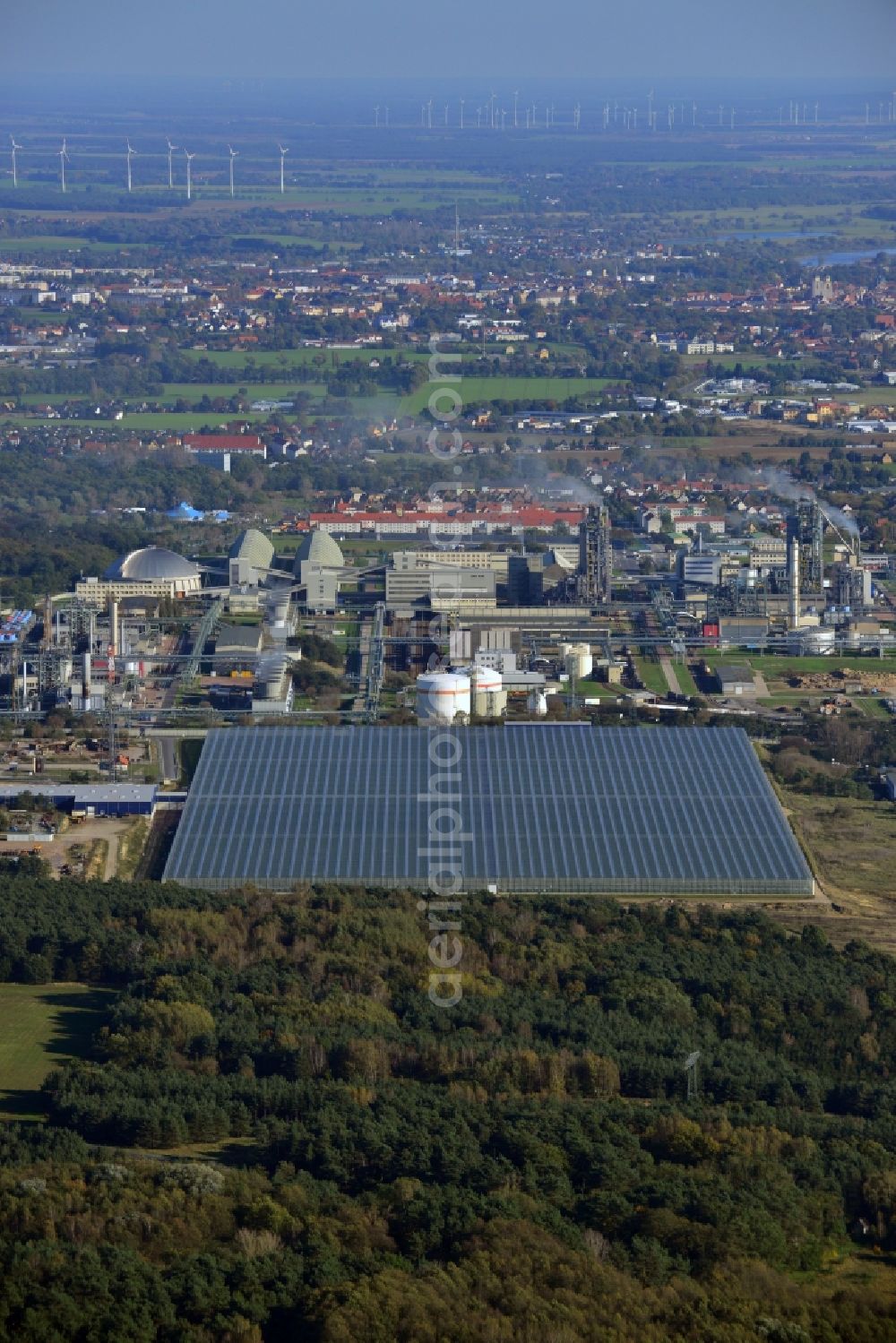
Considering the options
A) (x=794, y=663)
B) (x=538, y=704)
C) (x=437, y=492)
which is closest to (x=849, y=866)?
(x=538, y=704)

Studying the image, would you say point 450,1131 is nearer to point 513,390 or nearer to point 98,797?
point 98,797

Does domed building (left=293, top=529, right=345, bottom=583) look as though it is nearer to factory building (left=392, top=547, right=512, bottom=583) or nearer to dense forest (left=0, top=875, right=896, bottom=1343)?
factory building (left=392, top=547, right=512, bottom=583)

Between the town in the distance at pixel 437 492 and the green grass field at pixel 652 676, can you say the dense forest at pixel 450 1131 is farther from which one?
the green grass field at pixel 652 676

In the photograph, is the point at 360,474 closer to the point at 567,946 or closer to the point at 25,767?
the point at 25,767

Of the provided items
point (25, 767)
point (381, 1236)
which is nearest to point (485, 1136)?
point (381, 1236)

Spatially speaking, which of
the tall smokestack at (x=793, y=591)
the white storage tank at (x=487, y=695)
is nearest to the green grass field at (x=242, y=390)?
the tall smokestack at (x=793, y=591)

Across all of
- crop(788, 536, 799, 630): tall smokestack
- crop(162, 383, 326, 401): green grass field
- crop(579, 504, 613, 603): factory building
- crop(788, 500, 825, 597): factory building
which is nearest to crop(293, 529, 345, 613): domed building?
crop(579, 504, 613, 603): factory building
